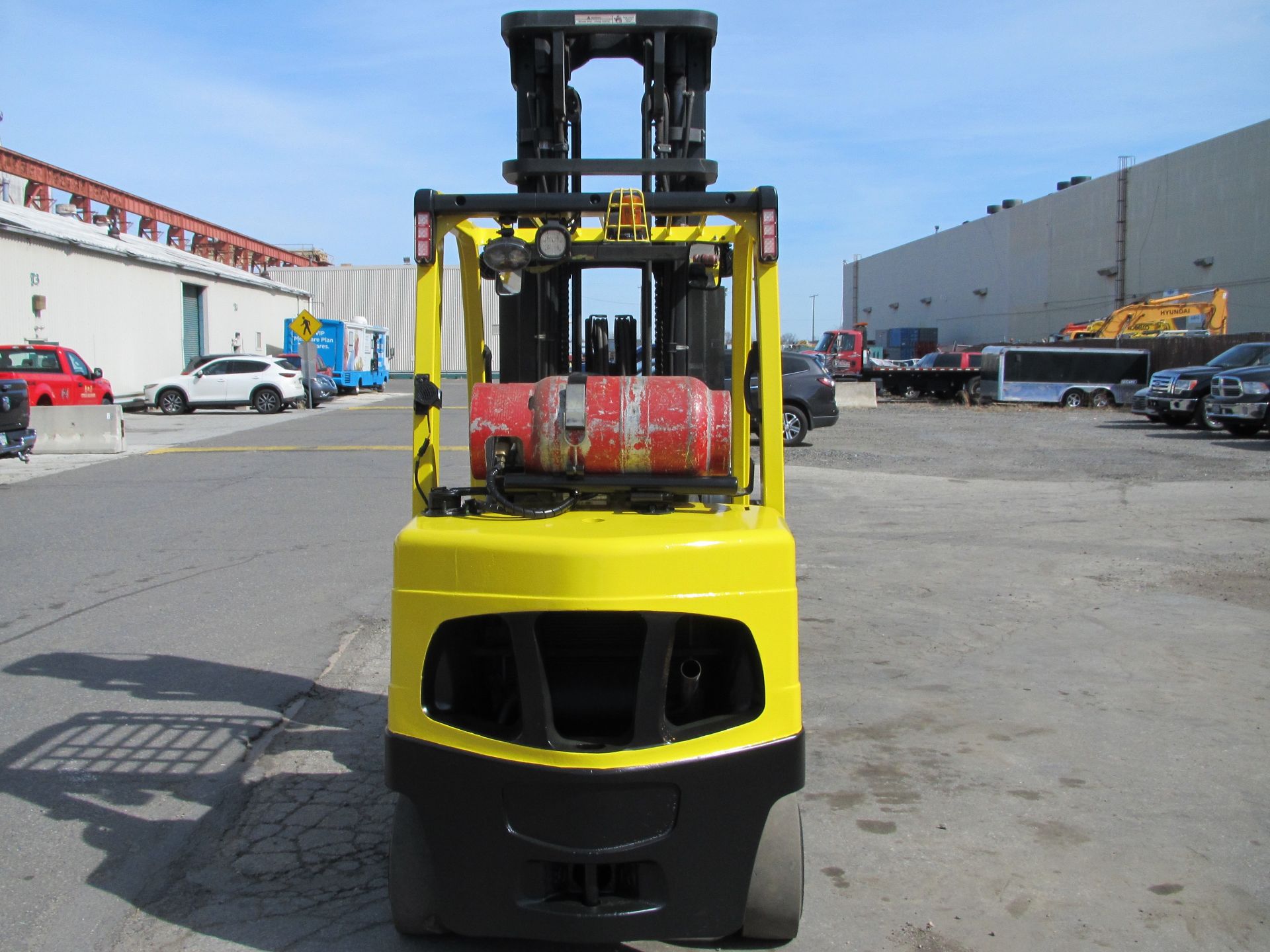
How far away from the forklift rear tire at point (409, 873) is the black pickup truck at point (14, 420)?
49.9 ft

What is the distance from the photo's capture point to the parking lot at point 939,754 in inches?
154

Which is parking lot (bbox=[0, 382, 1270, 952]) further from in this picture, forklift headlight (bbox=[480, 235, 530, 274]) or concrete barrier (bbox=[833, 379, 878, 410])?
concrete barrier (bbox=[833, 379, 878, 410])

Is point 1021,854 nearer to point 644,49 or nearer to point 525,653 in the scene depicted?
point 525,653

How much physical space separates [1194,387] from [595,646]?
25656mm

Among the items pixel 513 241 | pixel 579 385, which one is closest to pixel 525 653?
pixel 579 385

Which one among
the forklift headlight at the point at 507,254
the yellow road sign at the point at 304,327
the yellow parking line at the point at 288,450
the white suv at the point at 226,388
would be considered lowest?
the yellow parking line at the point at 288,450

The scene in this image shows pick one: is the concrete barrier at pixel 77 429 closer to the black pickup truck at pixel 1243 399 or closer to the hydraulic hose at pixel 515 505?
the hydraulic hose at pixel 515 505

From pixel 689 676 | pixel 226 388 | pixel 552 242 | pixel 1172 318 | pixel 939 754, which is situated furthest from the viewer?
pixel 1172 318

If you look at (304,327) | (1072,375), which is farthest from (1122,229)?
(304,327)

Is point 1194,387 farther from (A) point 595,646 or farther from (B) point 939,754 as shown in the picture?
(A) point 595,646

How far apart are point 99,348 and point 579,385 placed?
Answer: 114 ft

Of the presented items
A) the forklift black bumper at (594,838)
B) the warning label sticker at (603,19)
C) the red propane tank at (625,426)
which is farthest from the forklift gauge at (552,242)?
the forklift black bumper at (594,838)

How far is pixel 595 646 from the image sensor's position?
3543 mm

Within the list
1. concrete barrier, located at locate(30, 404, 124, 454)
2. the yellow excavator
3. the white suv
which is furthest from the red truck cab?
concrete barrier, located at locate(30, 404, 124, 454)
